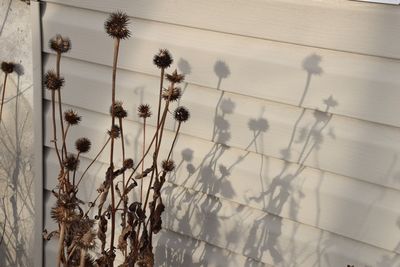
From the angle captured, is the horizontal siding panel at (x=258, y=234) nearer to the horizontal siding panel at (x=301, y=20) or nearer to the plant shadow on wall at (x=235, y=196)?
the plant shadow on wall at (x=235, y=196)

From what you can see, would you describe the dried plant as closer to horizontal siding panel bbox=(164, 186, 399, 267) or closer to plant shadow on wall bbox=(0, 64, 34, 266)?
horizontal siding panel bbox=(164, 186, 399, 267)

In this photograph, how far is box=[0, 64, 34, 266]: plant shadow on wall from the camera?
8.48 ft

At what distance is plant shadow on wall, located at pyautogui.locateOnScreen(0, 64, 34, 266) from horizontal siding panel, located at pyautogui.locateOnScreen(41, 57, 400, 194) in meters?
0.48

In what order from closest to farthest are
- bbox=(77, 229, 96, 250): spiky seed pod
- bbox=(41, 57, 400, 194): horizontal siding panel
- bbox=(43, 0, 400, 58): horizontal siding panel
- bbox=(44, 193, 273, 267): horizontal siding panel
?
1. bbox=(77, 229, 96, 250): spiky seed pod
2. bbox=(43, 0, 400, 58): horizontal siding panel
3. bbox=(41, 57, 400, 194): horizontal siding panel
4. bbox=(44, 193, 273, 267): horizontal siding panel

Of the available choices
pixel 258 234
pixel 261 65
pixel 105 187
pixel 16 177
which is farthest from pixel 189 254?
pixel 16 177

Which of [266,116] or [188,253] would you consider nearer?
[266,116]

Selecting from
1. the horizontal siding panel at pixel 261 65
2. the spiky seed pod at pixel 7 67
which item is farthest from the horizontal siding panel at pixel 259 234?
the spiky seed pod at pixel 7 67

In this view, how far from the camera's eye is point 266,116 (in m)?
2.00

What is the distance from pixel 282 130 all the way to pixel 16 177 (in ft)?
4.59

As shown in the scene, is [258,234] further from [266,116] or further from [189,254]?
[266,116]

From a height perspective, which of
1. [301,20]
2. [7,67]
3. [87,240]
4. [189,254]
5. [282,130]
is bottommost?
[189,254]

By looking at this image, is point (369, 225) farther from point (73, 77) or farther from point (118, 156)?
point (73, 77)

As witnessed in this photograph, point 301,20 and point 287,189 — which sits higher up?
point 301,20

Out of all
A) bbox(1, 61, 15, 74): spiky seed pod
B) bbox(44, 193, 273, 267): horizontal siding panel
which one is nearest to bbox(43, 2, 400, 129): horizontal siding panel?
bbox(1, 61, 15, 74): spiky seed pod
